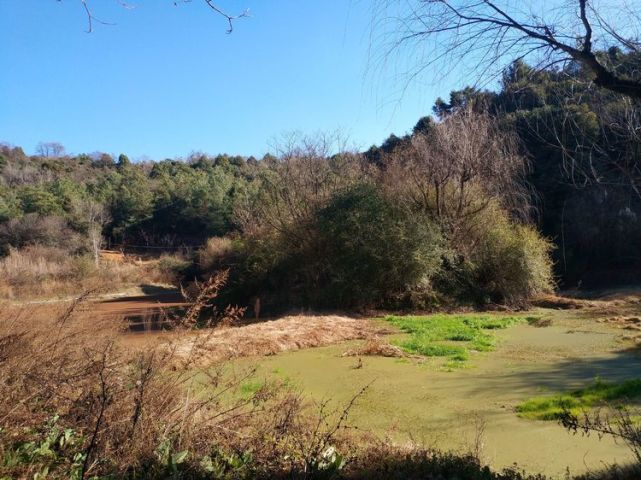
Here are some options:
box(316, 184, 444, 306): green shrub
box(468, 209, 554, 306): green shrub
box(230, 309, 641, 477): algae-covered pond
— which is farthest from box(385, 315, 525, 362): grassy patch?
box(468, 209, 554, 306): green shrub

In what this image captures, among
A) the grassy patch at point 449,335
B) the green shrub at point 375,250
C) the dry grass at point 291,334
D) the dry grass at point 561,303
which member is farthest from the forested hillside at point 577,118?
the dry grass at point 561,303

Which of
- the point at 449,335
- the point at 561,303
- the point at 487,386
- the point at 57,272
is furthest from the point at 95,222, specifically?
the point at 487,386

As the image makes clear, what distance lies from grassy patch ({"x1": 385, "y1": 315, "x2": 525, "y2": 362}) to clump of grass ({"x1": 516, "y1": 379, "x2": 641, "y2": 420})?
3208 millimetres

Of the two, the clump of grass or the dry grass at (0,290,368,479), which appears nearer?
the dry grass at (0,290,368,479)

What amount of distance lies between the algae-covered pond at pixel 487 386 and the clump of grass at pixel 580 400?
0.61 feet

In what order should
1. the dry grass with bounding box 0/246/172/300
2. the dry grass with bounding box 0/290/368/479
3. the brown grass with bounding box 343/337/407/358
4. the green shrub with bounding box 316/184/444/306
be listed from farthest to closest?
the dry grass with bounding box 0/246/172/300, the green shrub with bounding box 316/184/444/306, the brown grass with bounding box 343/337/407/358, the dry grass with bounding box 0/290/368/479

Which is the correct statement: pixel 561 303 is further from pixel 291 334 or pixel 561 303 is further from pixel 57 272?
pixel 57 272

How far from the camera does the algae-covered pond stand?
16.6 feet

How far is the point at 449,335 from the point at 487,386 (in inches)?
213

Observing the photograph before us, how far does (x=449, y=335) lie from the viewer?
43.6ft

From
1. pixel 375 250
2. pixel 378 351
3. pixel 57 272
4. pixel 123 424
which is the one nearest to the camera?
pixel 123 424

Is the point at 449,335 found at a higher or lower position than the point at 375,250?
lower

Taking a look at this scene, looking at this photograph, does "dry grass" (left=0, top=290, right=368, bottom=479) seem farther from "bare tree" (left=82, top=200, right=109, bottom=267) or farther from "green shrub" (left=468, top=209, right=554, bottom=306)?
"bare tree" (left=82, top=200, right=109, bottom=267)

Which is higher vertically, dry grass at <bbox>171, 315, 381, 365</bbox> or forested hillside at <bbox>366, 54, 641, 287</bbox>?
forested hillside at <bbox>366, 54, 641, 287</bbox>
